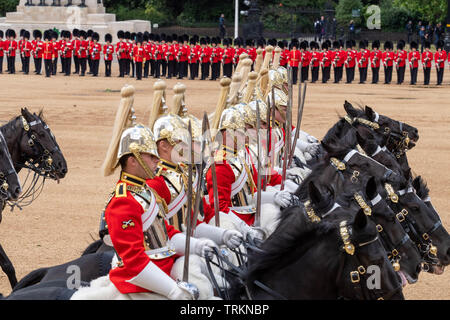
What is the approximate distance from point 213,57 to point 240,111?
73.2 feet

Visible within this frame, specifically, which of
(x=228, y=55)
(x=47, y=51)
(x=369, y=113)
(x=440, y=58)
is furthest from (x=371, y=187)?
(x=47, y=51)

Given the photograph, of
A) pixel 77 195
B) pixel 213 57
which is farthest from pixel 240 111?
pixel 213 57

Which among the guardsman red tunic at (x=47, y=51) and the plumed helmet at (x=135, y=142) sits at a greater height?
the plumed helmet at (x=135, y=142)

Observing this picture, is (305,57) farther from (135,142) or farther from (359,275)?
(359,275)

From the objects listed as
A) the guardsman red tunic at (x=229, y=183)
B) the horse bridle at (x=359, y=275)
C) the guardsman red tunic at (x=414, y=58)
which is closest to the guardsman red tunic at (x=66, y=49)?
the guardsman red tunic at (x=414, y=58)

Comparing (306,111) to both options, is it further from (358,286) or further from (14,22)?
(14,22)

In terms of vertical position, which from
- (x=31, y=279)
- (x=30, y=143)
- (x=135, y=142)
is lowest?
(x=31, y=279)

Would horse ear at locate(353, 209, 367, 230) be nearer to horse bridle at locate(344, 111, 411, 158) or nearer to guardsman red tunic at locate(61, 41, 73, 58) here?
horse bridle at locate(344, 111, 411, 158)

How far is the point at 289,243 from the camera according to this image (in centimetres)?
362

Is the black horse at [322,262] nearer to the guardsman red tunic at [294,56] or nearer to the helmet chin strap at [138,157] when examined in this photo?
the helmet chin strap at [138,157]

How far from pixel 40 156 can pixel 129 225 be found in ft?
13.2

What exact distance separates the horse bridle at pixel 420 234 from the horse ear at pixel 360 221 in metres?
1.57

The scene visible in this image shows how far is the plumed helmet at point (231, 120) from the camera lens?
5488 mm

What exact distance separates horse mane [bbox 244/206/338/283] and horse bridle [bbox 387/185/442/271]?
4.86 ft
